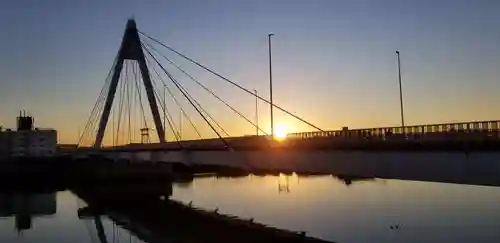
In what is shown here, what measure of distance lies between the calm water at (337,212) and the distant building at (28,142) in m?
51.8

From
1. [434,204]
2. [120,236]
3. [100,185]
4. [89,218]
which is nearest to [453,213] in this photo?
[434,204]

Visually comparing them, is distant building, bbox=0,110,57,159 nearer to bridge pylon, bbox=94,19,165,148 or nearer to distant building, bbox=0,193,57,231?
distant building, bbox=0,193,57,231

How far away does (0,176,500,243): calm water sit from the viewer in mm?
36812

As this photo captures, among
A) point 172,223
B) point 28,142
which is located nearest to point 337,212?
point 172,223

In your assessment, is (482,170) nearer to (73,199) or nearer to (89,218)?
(89,218)

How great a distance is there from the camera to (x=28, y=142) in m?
126

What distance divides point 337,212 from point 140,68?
1184 inches

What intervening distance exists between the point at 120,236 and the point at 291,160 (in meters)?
15.6

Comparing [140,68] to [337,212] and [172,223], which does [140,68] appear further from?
[337,212]

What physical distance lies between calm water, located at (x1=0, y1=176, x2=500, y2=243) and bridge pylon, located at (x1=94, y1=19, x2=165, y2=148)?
10.5 m

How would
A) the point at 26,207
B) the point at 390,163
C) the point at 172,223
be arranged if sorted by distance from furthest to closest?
1. the point at 26,207
2. the point at 172,223
3. the point at 390,163

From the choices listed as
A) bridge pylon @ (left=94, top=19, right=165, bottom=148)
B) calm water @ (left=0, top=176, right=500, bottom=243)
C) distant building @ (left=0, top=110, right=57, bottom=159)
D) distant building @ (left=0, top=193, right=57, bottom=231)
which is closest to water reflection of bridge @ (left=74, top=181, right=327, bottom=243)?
calm water @ (left=0, top=176, right=500, bottom=243)

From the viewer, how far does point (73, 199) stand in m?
73.4

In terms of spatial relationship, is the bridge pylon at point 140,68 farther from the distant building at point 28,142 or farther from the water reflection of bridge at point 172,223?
the distant building at point 28,142
